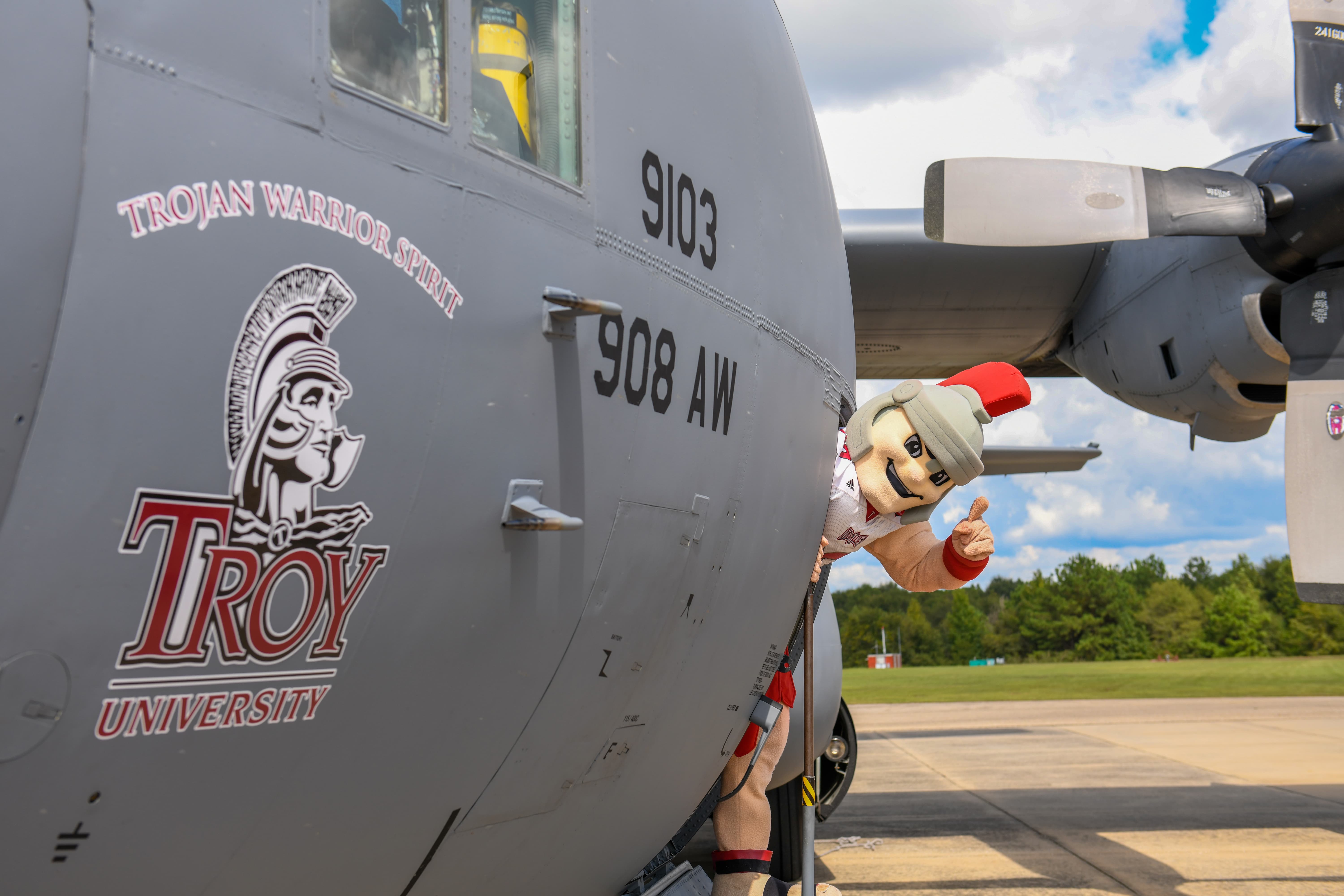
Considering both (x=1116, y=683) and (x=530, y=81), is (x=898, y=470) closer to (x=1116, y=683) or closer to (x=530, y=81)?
(x=530, y=81)

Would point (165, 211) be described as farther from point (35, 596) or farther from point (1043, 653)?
point (1043, 653)

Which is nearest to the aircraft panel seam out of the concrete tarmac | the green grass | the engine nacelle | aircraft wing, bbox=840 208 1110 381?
the concrete tarmac

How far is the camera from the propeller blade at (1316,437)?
18.2ft

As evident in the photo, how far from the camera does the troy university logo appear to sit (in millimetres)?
1501

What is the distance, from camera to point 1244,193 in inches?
229

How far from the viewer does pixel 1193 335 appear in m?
6.50

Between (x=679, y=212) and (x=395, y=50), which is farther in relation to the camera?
(x=679, y=212)

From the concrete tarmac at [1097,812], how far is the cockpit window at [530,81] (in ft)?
15.7

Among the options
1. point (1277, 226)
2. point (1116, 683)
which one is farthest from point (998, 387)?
point (1116, 683)

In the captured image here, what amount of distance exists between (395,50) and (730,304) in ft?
3.57

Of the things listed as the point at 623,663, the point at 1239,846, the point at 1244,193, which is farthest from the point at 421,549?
the point at 1239,846

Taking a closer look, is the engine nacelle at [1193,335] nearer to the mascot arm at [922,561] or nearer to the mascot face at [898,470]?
the mascot arm at [922,561]

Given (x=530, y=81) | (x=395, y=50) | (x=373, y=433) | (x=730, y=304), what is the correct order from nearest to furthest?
(x=373, y=433), (x=395, y=50), (x=530, y=81), (x=730, y=304)

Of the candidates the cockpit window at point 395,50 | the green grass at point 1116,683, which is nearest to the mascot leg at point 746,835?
the cockpit window at point 395,50
